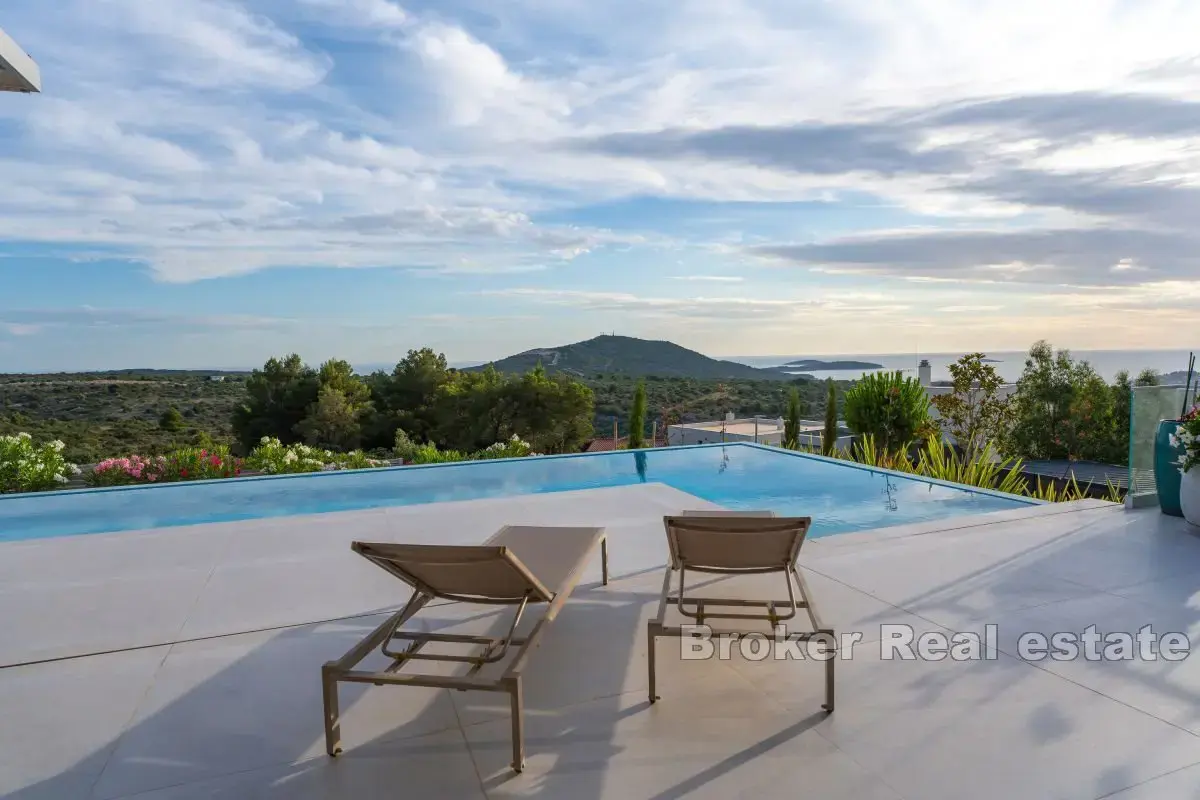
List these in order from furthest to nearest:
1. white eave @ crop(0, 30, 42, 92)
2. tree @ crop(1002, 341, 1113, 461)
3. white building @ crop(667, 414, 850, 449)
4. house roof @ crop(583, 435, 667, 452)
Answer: tree @ crop(1002, 341, 1113, 461), house roof @ crop(583, 435, 667, 452), white building @ crop(667, 414, 850, 449), white eave @ crop(0, 30, 42, 92)

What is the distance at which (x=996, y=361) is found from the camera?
1126 cm

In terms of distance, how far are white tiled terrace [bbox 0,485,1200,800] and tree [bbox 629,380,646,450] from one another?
32.9 ft

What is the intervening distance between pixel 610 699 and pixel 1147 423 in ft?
16.3

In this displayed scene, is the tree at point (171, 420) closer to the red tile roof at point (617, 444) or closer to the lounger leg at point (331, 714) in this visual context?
the red tile roof at point (617, 444)

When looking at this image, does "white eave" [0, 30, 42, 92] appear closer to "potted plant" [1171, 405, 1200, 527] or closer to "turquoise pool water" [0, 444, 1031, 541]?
"turquoise pool water" [0, 444, 1031, 541]

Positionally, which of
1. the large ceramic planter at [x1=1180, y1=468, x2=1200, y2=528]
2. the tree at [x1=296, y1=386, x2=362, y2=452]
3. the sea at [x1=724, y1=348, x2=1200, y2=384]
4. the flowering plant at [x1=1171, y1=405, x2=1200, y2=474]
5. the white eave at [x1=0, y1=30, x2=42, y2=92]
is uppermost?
the white eave at [x1=0, y1=30, x2=42, y2=92]

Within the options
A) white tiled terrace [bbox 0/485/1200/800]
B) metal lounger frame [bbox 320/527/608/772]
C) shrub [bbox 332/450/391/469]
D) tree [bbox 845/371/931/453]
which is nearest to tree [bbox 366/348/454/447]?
shrub [bbox 332/450/391/469]

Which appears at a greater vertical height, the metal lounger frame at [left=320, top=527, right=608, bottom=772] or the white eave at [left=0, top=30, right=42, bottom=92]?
the white eave at [left=0, top=30, right=42, bottom=92]

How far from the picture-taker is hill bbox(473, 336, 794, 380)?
2195 cm

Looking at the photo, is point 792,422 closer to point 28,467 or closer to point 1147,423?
Answer: point 1147,423

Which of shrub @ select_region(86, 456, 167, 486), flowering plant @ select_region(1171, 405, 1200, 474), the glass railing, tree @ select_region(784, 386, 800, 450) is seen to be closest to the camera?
flowering plant @ select_region(1171, 405, 1200, 474)

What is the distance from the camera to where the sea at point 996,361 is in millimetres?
12070

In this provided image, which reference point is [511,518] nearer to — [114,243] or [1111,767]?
[1111,767]

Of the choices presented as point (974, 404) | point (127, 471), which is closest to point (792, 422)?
point (974, 404)
